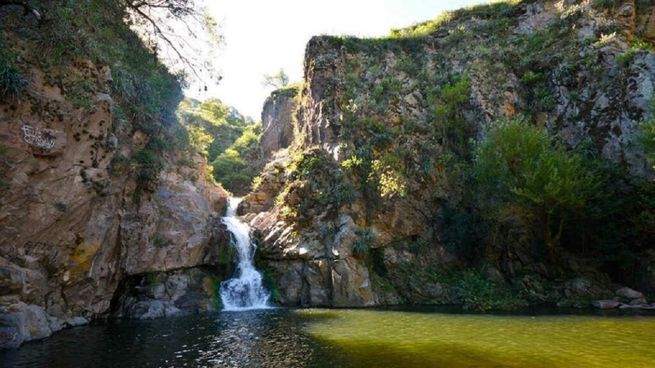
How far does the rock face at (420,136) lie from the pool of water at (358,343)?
7.79 metres

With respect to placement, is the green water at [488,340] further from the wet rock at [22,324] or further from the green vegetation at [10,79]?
the green vegetation at [10,79]

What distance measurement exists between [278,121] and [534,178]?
127 feet

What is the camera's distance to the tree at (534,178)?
2669cm

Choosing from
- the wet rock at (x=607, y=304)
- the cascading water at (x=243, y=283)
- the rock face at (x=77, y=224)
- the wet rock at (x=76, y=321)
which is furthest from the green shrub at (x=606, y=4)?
the wet rock at (x=76, y=321)

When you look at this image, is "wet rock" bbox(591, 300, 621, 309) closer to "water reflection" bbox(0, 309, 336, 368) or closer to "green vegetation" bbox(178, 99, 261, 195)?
"water reflection" bbox(0, 309, 336, 368)

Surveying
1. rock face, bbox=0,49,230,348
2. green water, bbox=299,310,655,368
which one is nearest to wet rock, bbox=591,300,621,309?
green water, bbox=299,310,655,368

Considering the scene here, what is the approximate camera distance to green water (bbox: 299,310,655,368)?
12.5 meters

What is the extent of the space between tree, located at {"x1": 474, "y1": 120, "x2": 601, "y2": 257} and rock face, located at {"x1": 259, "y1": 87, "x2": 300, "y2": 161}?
3033 centimetres

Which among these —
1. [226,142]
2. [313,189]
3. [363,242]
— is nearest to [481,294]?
[363,242]

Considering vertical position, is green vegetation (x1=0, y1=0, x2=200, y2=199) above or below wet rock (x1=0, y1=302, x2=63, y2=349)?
above

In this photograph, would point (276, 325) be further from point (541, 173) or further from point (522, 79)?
point (522, 79)

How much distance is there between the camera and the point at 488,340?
15.6 metres

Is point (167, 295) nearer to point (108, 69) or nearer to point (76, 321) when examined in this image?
point (76, 321)

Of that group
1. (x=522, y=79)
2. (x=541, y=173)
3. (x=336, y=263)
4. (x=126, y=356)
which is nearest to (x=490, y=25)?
(x=522, y=79)
